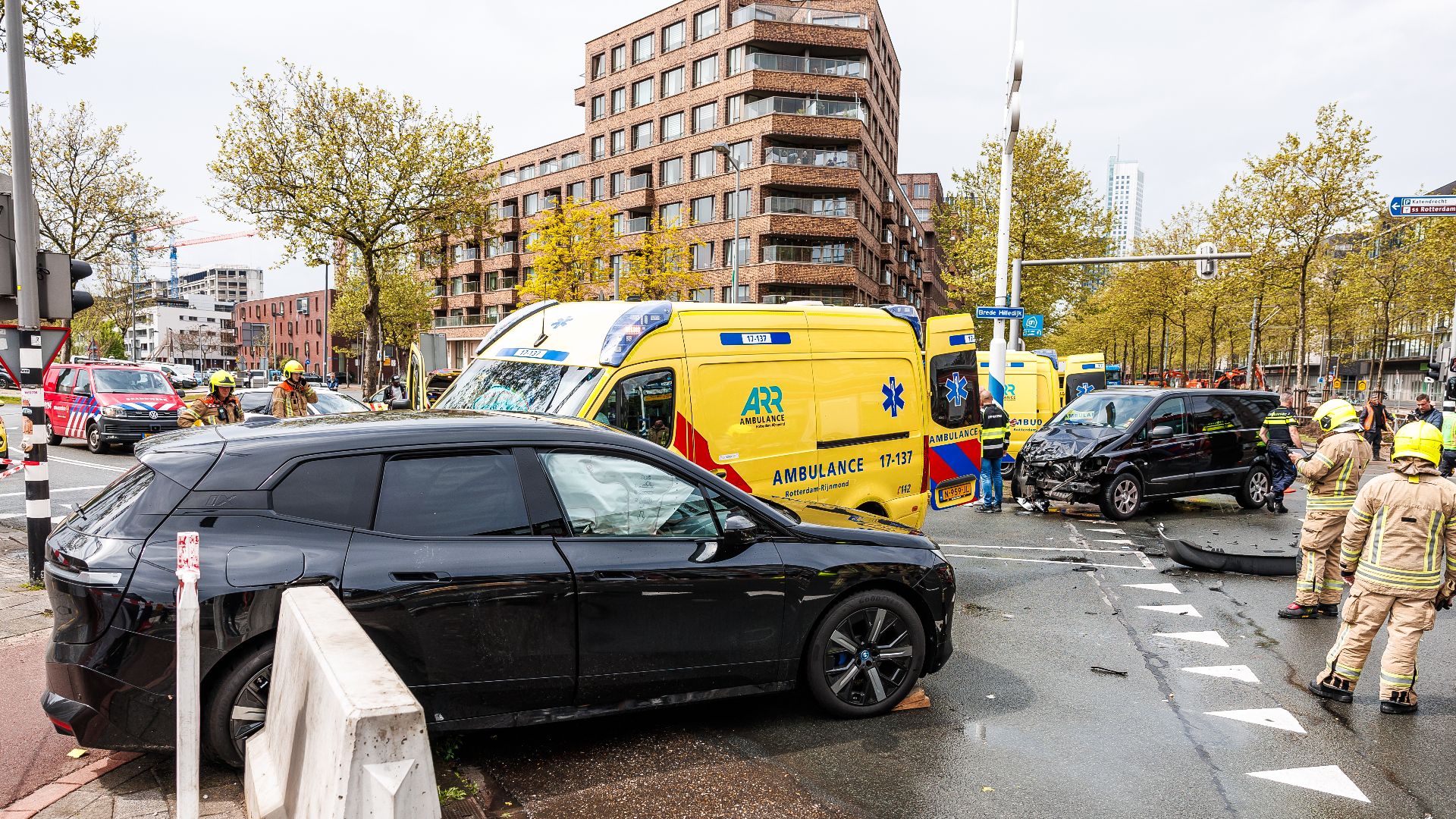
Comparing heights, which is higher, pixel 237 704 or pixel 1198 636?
pixel 237 704

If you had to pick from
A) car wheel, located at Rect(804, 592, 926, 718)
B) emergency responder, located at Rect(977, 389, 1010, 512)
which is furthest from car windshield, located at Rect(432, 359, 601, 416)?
emergency responder, located at Rect(977, 389, 1010, 512)

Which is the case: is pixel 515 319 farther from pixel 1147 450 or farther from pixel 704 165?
pixel 704 165

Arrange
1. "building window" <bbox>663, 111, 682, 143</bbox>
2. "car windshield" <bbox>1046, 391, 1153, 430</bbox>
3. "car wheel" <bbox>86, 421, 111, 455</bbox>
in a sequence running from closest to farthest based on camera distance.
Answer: "car windshield" <bbox>1046, 391, 1153, 430</bbox>, "car wheel" <bbox>86, 421, 111, 455</bbox>, "building window" <bbox>663, 111, 682, 143</bbox>

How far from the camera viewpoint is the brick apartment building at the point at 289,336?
107 metres

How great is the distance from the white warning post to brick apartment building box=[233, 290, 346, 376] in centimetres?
9720

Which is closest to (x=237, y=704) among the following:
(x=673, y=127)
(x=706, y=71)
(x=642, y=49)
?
(x=706, y=71)

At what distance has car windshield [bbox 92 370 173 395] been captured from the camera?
18125mm

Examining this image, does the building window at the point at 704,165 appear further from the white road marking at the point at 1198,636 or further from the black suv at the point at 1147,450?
the white road marking at the point at 1198,636

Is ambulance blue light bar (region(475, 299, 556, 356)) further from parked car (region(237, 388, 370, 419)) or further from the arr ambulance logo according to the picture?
parked car (region(237, 388, 370, 419))

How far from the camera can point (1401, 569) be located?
5.11 metres

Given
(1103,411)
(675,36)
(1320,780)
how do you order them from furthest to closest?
(675,36) < (1103,411) < (1320,780)

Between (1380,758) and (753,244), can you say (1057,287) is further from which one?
(1380,758)

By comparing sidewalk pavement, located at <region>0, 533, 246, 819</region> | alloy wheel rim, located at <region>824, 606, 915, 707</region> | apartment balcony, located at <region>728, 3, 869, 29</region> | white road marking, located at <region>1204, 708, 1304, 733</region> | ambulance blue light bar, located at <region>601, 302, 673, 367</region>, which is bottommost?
white road marking, located at <region>1204, 708, 1304, 733</region>

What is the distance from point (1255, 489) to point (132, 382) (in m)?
20.9
